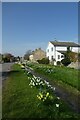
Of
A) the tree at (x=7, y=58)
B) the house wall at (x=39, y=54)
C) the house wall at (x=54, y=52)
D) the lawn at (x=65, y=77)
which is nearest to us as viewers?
the lawn at (x=65, y=77)

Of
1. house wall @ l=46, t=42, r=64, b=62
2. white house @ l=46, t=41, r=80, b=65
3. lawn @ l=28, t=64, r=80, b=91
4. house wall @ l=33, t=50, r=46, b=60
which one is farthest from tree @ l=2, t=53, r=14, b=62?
lawn @ l=28, t=64, r=80, b=91

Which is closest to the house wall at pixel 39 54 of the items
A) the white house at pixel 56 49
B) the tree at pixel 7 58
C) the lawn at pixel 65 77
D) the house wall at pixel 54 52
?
the tree at pixel 7 58

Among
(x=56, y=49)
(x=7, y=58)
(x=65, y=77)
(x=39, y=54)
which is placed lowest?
(x=65, y=77)

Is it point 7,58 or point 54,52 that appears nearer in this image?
point 54,52

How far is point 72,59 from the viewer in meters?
58.4

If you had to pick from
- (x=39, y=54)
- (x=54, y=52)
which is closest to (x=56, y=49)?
(x=54, y=52)

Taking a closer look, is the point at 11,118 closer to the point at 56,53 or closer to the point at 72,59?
the point at 72,59

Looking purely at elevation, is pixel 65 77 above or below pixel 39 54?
below

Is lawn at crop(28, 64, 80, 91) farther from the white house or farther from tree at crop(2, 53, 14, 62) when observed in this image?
tree at crop(2, 53, 14, 62)

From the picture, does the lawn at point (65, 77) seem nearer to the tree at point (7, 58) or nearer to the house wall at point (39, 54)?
the house wall at point (39, 54)

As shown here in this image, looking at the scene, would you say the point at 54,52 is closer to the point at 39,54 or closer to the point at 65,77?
the point at 39,54

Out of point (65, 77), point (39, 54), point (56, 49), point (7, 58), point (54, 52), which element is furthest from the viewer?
point (7, 58)

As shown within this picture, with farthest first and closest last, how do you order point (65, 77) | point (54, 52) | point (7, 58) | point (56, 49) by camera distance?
point (7, 58) → point (56, 49) → point (54, 52) → point (65, 77)

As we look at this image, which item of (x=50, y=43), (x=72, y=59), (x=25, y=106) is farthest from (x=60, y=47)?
(x=25, y=106)
